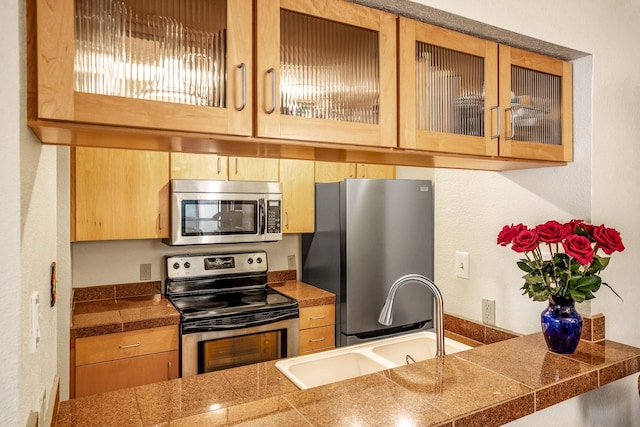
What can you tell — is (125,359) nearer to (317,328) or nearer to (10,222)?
(317,328)

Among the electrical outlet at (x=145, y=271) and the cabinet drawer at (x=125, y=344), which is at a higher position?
the electrical outlet at (x=145, y=271)

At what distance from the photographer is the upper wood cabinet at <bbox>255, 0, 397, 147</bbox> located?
3.59ft

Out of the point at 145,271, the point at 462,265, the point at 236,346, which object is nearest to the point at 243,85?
the point at 462,265

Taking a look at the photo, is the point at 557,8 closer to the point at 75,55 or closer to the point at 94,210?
the point at 75,55

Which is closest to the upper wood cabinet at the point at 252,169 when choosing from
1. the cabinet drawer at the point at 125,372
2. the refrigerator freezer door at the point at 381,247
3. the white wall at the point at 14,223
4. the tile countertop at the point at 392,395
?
the refrigerator freezer door at the point at 381,247

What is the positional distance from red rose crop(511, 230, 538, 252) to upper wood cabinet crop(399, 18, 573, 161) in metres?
0.29

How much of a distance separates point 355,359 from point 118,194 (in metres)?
1.85

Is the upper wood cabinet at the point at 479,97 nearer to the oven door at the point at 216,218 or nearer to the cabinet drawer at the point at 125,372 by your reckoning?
the oven door at the point at 216,218

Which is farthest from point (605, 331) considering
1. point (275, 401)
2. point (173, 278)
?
point (173, 278)

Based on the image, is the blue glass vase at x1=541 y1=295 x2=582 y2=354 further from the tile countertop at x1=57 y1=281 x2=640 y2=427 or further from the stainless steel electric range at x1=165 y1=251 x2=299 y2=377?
the stainless steel electric range at x1=165 y1=251 x2=299 y2=377

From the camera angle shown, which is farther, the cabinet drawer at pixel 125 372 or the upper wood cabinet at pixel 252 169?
the upper wood cabinet at pixel 252 169

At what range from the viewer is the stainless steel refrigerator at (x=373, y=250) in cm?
311

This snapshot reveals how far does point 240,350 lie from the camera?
278 cm

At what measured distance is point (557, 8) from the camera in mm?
1617
